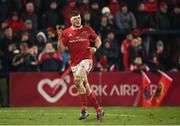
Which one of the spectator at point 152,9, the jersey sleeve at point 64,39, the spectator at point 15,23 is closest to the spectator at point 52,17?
the spectator at point 15,23

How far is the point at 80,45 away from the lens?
585 inches

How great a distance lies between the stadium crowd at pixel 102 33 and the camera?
19953 mm

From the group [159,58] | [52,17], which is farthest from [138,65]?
[52,17]

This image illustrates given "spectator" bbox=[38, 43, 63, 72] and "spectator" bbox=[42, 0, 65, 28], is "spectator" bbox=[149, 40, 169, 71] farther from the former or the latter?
"spectator" bbox=[42, 0, 65, 28]

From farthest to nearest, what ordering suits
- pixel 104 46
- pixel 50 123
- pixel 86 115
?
pixel 104 46 < pixel 86 115 < pixel 50 123

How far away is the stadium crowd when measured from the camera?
20.0 m

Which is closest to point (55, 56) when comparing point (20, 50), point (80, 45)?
point (20, 50)

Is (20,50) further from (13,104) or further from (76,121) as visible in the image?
(76,121)


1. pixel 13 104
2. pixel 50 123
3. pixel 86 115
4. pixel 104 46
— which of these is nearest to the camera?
pixel 50 123

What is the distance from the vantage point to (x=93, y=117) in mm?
15258

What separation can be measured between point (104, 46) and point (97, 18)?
117 cm

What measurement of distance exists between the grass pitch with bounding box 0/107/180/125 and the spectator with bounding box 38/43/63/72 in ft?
7.79

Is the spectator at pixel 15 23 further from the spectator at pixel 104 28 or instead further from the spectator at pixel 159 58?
the spectator at pixel 159 58

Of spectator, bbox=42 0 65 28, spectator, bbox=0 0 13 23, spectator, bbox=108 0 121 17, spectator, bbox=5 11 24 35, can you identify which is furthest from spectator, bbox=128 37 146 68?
spectator, bbox=0 0 13 23
